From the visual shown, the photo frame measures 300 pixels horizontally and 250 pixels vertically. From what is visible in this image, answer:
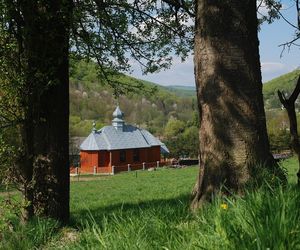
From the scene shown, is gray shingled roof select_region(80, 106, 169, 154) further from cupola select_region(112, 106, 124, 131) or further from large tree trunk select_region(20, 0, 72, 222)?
large tree trunk select_region(20, 0, 72, 222)

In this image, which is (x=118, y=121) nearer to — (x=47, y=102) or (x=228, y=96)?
(x=47, y=102)

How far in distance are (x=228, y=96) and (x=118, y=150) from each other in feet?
214

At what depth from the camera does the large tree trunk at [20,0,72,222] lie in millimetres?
6945

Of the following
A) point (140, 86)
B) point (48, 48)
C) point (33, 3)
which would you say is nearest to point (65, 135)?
point (48, 48)

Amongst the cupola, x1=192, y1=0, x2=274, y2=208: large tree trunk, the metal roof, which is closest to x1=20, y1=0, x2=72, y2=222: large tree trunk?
x1=192, y1=0, x2=274, y2=208: large tree trunk

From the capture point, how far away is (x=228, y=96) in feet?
17.1

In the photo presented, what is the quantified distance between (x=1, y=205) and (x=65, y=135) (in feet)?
5.18

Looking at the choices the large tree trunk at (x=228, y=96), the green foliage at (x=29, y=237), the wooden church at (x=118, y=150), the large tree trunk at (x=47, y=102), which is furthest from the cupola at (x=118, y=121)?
the large tree trunk at (x=228, y=96)

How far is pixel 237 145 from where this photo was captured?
508 cm

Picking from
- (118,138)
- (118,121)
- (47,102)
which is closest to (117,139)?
(118,138)

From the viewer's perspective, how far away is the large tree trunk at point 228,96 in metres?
5.06

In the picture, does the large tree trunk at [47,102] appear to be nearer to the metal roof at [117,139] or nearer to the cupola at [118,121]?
the metal roof at [117,139]

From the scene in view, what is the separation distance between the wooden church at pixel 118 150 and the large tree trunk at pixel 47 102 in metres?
58.8

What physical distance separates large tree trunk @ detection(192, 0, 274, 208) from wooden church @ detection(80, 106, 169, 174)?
6098 cm
